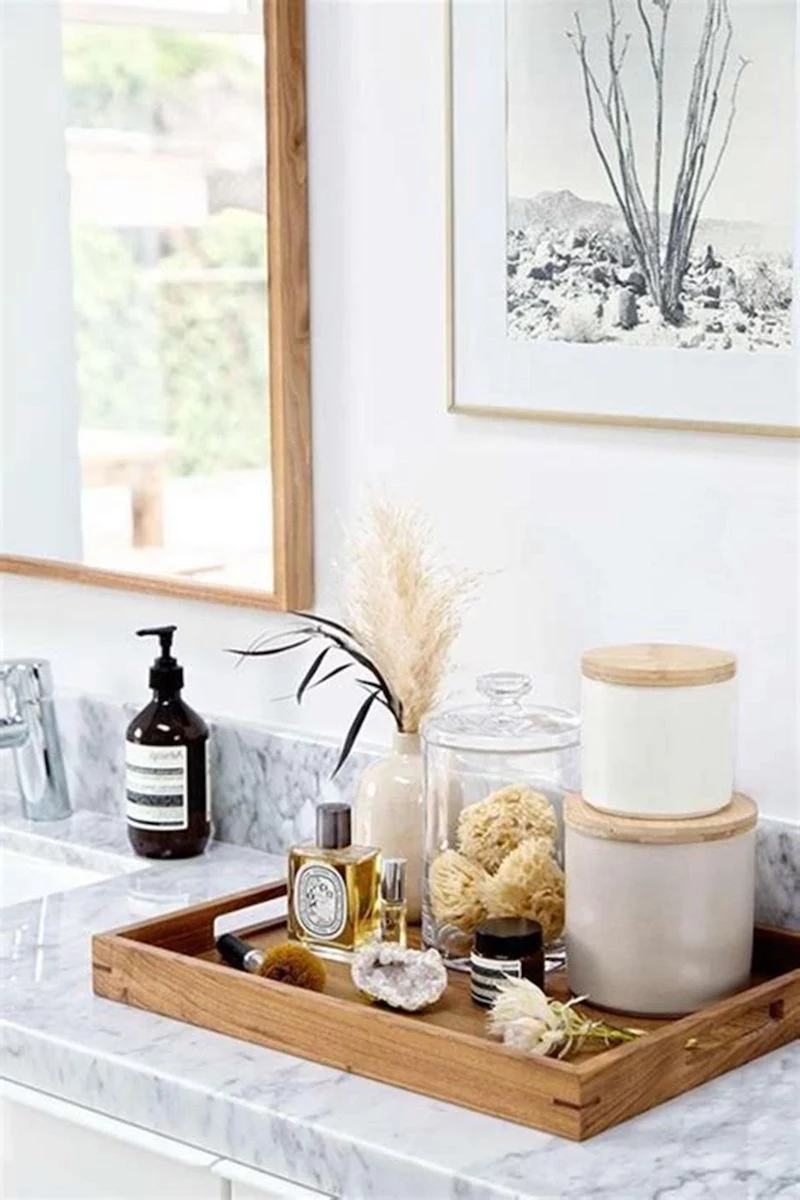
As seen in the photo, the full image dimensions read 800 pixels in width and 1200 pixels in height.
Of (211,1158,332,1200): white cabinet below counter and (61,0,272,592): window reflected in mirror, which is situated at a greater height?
(61,0,272,592): window reflected in mirror

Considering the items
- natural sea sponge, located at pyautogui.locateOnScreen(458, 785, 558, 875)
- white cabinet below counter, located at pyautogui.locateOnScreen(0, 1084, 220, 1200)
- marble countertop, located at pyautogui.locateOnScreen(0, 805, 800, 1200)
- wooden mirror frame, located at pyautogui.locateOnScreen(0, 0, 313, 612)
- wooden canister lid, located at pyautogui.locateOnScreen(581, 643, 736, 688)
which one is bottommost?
white cabinet below counter, located at pyautogui.locateOnScreen(0, 1084, 220, 1200)

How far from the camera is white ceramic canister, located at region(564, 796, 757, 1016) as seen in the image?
1.58m

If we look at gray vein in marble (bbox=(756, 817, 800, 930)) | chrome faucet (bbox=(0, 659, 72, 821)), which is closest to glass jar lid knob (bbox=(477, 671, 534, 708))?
gray vein in marble (bbox=(756, 817, 800, 930))

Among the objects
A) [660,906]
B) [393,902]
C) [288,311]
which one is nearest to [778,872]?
[660,906]

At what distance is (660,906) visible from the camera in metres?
1.59

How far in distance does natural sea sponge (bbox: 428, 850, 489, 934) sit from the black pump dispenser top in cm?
44

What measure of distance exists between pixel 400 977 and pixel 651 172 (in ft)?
2.15

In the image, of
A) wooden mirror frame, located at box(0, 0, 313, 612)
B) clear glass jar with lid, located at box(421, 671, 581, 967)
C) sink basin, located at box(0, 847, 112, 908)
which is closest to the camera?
clear glass jar with lid, located at box(421, 671, 581, 967)

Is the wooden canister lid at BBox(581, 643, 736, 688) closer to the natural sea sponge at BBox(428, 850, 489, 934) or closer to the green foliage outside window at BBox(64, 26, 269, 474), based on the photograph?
the natural sea sponge at BBox(428, 850, 489, 934)

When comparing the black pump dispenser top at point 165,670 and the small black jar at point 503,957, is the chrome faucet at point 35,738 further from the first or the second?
the small black jar at point 503,957

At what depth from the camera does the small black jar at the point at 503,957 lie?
1605mm

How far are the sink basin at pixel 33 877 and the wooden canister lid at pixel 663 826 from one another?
672mm

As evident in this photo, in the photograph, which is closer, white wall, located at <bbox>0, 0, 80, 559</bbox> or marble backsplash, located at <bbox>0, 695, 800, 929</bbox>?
marble backsplash, located at <bbox>0, 695, 800, 929</bbox>

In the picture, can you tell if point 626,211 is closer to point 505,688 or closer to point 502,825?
point 505,688
